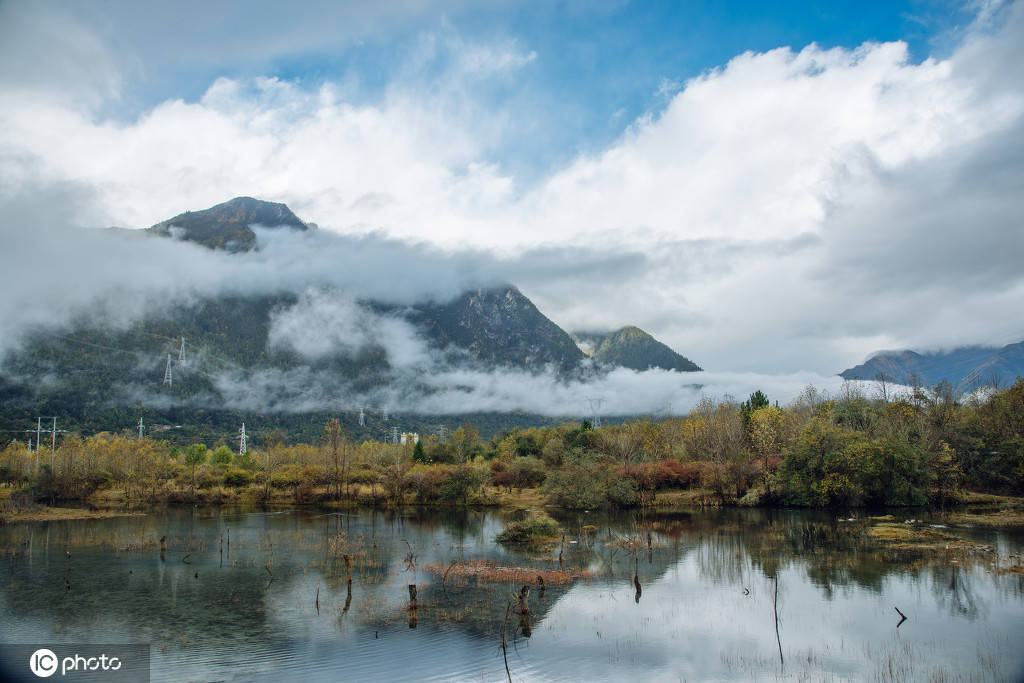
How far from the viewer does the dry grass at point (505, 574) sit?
3584 centimetres

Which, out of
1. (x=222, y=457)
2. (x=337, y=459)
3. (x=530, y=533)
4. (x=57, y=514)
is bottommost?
(x=57, y=514)

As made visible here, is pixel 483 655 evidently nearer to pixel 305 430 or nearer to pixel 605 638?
pixel 605 638

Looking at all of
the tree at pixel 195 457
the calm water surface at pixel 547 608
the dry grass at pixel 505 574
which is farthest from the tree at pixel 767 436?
the tree at pixel 195 457

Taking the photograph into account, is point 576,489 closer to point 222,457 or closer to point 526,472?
point 526,472

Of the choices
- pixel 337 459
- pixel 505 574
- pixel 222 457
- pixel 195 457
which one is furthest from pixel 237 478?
pixel 505 574

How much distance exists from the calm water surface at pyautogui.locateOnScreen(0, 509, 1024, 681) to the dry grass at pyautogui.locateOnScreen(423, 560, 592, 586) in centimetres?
49

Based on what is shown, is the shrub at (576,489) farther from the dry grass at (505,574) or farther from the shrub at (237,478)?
the shrub at (237,478)

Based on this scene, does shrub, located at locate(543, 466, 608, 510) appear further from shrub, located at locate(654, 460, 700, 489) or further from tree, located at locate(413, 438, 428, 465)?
tree, located at locate(413, 438, 428, 465)

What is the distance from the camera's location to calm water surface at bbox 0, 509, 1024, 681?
22.7 metres

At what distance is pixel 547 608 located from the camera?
3017 cm

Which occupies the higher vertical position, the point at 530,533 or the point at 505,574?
the point at 505,574

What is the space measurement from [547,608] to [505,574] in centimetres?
756

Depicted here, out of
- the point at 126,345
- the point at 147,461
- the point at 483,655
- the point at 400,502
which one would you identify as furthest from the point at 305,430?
the point at 483,655

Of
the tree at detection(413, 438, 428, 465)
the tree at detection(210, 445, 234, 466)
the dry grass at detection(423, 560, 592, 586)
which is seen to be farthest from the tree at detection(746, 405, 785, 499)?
the tree at detection(210, 445, 234, 466)
